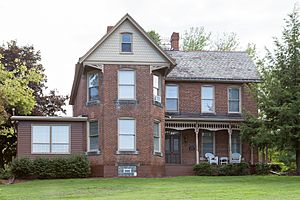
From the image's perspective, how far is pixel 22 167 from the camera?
31797 millimetres

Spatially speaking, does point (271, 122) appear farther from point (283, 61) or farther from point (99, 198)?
point (99, 198)

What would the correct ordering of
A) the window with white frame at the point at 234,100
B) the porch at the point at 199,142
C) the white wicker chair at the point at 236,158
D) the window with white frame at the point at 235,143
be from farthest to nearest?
the window with white frame at the point at 234,100, the window with white frame at the point at 235,143, the white wicker chair at the point at 236,158, the porch at the point at 199,142

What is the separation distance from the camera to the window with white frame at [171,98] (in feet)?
124

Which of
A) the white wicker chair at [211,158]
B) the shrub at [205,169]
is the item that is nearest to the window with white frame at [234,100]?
the white wicker chair at [211,158]

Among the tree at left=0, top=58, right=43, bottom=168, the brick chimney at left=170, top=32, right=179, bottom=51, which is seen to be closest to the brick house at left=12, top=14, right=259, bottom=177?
the tree at left=0, top=58, right=43, bottom=168

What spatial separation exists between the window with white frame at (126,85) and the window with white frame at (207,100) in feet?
21.0

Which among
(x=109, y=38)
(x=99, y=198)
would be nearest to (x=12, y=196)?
(x=99, y=198)

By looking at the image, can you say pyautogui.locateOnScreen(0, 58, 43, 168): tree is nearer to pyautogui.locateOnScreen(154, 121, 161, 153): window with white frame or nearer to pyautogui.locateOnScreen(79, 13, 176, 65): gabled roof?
pyautogui.locateOnScreen(79, 13, 176, 65): gabled roof

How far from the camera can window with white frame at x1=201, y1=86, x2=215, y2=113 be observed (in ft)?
125

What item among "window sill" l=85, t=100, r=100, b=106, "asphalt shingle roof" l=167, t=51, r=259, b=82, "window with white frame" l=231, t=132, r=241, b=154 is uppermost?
"asphalt shingle roof" l=167, t=51, r=259, b=82

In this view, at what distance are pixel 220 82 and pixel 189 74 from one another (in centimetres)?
193

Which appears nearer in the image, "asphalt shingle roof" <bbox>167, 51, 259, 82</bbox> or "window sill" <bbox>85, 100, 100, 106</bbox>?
"window sill" <bbox>85, 100, 100, 106</bbox>

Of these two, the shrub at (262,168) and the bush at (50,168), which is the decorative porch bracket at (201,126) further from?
the bush at (50,168)

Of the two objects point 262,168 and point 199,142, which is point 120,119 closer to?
point 199,142
